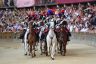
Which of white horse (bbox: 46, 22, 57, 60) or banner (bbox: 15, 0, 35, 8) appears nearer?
white horse (bbox: 46, 22, 57, 60)

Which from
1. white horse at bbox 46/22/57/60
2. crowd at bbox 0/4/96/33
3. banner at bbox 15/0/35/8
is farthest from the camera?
banner at bbox 15/0/35/8

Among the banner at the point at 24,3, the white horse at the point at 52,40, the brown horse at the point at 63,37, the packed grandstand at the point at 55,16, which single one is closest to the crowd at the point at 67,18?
the packed grandstand at the point at 55,16

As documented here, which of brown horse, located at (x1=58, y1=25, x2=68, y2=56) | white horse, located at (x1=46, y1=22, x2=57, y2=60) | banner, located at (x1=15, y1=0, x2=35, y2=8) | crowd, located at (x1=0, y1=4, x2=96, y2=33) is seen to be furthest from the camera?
banner, located at (x1=15, y1=0, x2=35, y2=8)

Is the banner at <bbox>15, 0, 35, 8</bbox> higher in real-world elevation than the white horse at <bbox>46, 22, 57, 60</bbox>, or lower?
higher

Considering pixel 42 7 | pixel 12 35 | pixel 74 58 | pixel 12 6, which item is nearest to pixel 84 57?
pixel 74 58

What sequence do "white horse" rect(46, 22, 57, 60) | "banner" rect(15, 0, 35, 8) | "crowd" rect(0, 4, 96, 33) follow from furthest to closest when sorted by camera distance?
"banner" rect(15, 0, 35, 8), "crowd" rect(0, 4, 96, 33), "white horse" rect(46, 22, 57, 60)

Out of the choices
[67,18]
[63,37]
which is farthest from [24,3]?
[63,37]

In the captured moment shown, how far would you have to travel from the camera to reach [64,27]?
18031mm

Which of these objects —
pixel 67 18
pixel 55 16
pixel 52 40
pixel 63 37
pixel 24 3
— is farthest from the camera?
pixel 24 3

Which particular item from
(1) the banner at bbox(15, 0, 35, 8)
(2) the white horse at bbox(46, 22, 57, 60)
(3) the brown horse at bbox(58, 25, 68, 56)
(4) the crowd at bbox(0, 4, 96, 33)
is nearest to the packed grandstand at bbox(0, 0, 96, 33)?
(4) the crowd at bbox(0, 4, 96, 33)

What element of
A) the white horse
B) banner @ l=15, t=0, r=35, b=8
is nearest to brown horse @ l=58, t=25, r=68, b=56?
the white horse

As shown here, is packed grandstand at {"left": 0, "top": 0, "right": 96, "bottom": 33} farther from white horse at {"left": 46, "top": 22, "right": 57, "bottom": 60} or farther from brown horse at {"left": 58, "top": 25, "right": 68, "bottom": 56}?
white horse at {"left": 46, "top": 22, "right": 57, "bottom": 60}

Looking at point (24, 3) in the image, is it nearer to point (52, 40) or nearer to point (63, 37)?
point (63, 37)

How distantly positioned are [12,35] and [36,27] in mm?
12908
